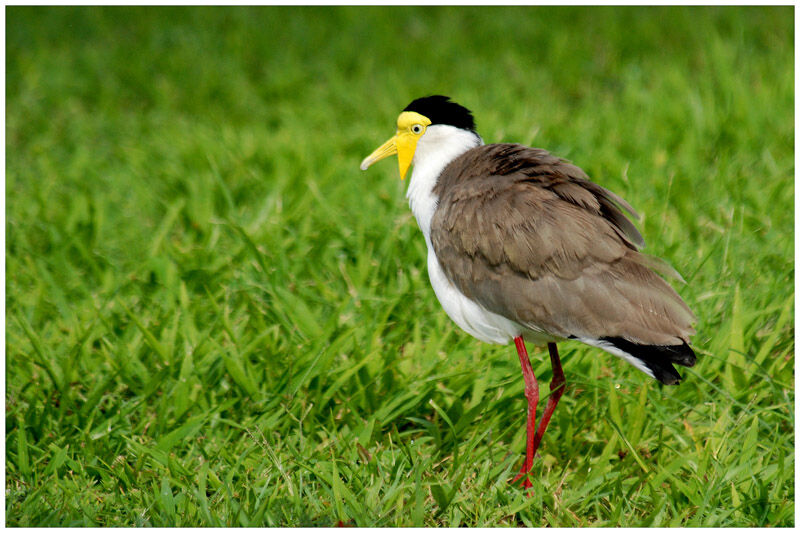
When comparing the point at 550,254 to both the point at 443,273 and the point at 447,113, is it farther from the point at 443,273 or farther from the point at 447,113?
the point at 447,113

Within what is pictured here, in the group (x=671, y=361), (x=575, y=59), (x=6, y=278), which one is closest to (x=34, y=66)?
(x=6, y=278)

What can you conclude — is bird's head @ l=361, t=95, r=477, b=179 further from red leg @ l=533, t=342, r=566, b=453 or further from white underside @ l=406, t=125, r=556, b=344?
red leg @ l=533, t=342, r=566, b=453

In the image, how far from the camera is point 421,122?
3711 mm

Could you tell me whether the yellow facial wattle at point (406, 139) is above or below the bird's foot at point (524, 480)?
above

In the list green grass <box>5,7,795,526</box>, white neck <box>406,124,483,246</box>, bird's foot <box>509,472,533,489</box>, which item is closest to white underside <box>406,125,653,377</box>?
white neck <box>406,124,483,246</box>

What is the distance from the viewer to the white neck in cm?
359

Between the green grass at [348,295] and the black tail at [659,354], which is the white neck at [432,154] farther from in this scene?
the black tail at [659,354]

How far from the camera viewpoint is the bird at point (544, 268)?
2.99 meters

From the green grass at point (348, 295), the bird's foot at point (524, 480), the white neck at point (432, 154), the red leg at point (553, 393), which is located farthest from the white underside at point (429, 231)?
the bird's foot at point (524, 480)

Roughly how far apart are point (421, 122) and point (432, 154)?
0.50 feet

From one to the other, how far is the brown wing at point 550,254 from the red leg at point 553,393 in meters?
0.38

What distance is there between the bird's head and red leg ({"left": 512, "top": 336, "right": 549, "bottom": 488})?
967 mm

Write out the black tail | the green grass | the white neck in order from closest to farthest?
the black tail
the green grass
the white neck

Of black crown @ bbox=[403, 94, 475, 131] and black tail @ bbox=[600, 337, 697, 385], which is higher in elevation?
black crown @ bbox=[403, 94, 475, 131]
